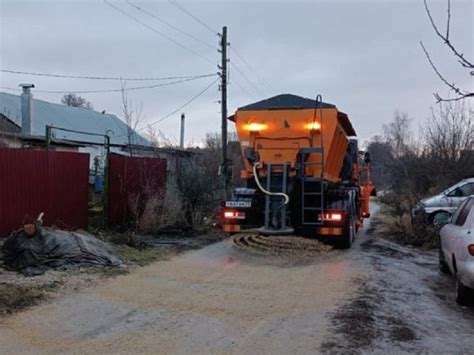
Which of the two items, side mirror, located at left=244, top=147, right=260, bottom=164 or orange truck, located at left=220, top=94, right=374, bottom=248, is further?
side mirror, located at left=244, top=147, right=260, bottom=164

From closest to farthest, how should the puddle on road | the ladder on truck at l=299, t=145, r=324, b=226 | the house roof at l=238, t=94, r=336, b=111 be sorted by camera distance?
the puddle on road < the ladder on truck at l=299, t=145, r=324, b=226 < the house roof at l=238, t=94, r=336, b=111

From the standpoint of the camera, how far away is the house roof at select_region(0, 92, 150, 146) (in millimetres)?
35250

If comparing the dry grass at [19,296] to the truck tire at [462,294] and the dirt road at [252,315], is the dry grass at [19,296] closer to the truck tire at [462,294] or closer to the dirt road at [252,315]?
the dirt road at [252,315]

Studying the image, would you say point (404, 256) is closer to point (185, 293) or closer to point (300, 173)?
point (300, 173)

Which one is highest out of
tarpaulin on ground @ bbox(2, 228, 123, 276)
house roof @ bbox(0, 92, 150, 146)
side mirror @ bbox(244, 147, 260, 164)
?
house roof @ bbox(0, 92, 150, 146)

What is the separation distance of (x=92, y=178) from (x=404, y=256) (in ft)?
39.2

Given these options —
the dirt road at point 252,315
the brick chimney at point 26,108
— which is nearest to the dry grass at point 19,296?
the dirt road at point 252,315

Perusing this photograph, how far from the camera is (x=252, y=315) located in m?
7.43

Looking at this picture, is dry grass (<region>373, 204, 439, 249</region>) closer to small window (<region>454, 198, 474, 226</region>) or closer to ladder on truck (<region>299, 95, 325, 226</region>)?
ladder on truck (<region>299, 95, 325, 226</region>)

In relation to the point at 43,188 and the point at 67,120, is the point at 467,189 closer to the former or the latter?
the point at 43,188

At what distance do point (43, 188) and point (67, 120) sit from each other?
86.9ft

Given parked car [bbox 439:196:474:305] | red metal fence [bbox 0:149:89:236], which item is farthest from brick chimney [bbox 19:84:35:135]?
parked car [bbox 439:196:474:305]

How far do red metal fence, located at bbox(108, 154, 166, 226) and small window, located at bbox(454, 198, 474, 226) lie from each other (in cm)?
907

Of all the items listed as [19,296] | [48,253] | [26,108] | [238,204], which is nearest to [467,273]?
[19,296]
